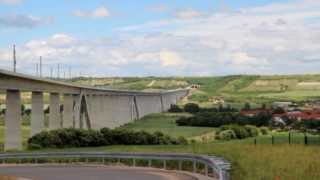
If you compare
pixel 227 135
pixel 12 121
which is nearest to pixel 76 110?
pixel 227 135

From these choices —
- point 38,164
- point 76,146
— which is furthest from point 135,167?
point 76,146

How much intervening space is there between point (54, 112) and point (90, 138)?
2021cm

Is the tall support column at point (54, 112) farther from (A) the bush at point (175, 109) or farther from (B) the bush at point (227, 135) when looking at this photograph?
(A) the bush at point (175, 109)

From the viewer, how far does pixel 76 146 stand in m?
57.8

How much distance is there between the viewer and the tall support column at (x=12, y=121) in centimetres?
5997

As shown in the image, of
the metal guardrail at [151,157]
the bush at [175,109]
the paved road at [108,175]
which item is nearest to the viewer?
the metal guardrail at [151,157]

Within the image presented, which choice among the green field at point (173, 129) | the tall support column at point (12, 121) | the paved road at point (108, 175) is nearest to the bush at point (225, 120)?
the green field at point (173, 129)

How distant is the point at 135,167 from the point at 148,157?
4.70 ft

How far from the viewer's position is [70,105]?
289ft

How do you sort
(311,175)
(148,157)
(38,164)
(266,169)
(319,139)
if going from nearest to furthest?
(311,175) → (266,169) → (148,157) → (38,164) → (319,139)

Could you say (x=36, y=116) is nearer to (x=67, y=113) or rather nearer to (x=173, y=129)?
(x=67, y=113)

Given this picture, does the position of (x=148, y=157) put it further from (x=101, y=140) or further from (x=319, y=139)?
(x=101, y=140)

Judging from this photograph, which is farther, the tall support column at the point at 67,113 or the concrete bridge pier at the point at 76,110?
the concrete bridge pier at the point at 76,110

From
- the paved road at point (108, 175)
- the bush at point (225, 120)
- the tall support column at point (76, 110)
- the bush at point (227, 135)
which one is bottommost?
the paved road at point (108, 175)
